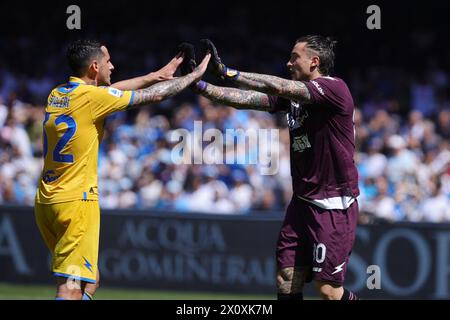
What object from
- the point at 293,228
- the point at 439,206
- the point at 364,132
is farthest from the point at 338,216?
the point at 364,132

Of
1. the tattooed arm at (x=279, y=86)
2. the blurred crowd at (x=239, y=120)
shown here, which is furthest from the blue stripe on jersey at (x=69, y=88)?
the blurred crowd at (x=239, y=120)

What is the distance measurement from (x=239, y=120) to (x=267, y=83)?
773 cm

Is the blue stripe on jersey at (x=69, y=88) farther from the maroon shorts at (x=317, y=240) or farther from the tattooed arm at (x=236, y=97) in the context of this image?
the maroon shorts at (x=317, y=240)

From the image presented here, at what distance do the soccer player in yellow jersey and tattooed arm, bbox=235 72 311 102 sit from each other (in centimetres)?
79

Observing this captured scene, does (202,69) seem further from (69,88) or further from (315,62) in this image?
(69,88)

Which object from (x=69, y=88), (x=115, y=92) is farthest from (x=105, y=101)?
(x=69, y=88)

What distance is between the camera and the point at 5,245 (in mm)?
12531

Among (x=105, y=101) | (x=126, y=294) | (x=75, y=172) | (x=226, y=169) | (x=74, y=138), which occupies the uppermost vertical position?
(x=105, y=101)

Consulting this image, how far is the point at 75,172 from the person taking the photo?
6637 mm

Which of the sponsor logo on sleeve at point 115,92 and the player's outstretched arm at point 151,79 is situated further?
the player's outstretched arm at point 151,79

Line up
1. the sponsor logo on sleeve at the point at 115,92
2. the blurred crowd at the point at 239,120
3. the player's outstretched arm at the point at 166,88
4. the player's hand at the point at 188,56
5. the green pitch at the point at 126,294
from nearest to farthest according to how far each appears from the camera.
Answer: the sponsor logo on sleeve at the point at 115,92
the player's outstretched arm at the point at 166,88
the player's hand at the point at 188,56
the green pitch at the point at 126,294
the blurred crowd at the point at 239,120

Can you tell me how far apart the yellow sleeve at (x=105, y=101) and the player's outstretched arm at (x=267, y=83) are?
0.83 m

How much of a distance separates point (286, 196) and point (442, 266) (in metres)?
2.59

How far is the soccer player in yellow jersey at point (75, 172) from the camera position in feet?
21.6
